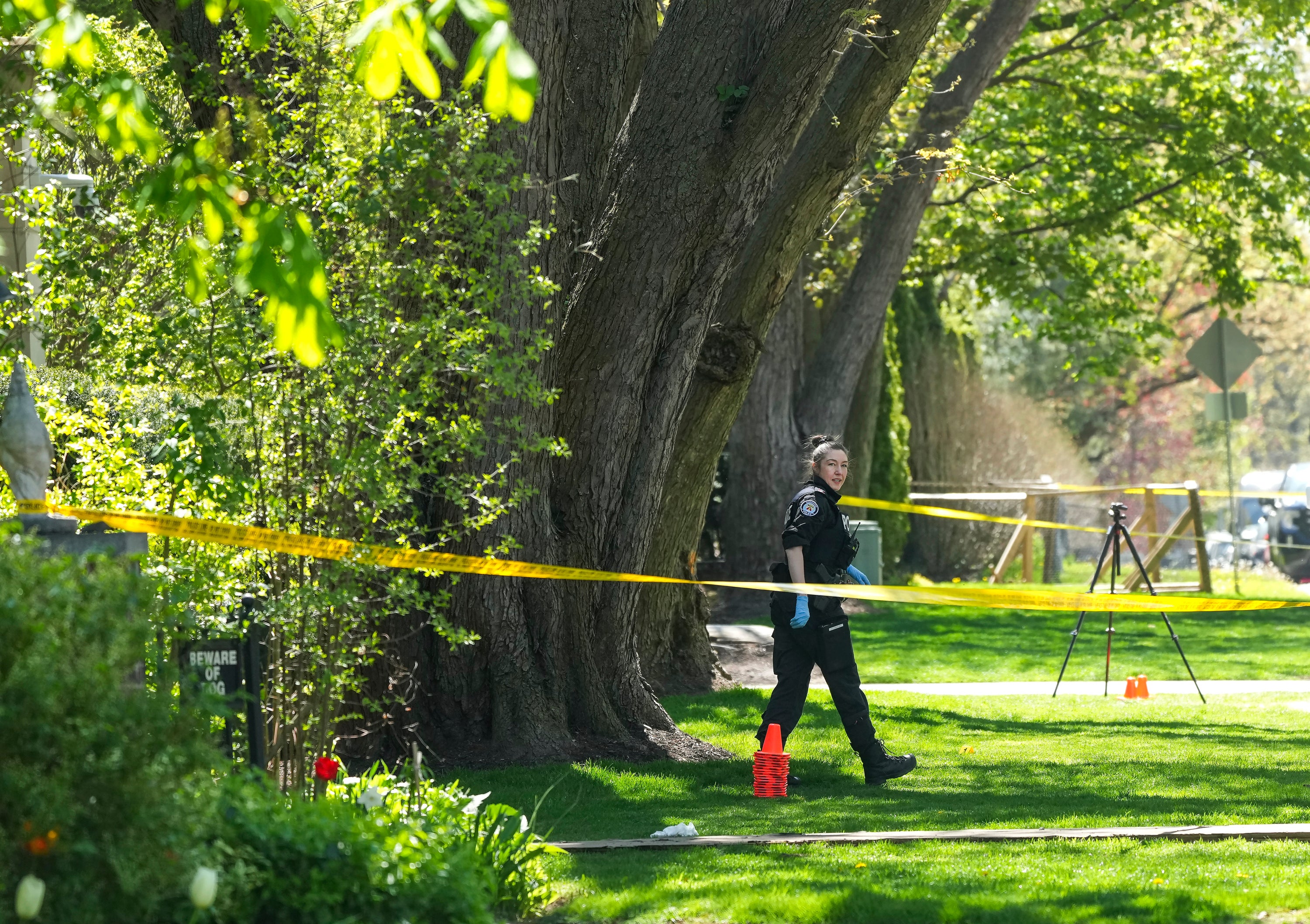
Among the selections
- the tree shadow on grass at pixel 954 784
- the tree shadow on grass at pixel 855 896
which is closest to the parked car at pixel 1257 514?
the tree shadow on grass at pixel 954 784

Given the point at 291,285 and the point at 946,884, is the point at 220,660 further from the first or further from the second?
the point at 946,884

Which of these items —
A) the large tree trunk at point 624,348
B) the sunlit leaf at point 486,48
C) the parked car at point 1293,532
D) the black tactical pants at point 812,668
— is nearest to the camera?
the sunlit leaf at point 486,48

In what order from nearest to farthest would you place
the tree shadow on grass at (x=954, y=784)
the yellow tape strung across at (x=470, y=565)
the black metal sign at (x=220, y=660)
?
the black metal sign at (x=220, y=660) < the yellow tape strung across at (x=470, y=565) < the tree shadow on grass at (x=954, y=784)

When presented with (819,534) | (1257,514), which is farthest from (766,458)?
(1257,514)

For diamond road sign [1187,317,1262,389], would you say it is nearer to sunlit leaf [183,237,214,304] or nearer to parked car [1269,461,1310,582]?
parked car [1269,461,1310,582]

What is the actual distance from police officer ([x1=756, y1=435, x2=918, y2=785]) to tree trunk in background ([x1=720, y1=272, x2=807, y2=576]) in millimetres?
8692

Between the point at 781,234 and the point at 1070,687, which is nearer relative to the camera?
the point at 781,234

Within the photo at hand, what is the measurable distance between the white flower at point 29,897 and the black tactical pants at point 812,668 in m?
5.19

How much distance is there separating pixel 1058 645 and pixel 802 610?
8.79m

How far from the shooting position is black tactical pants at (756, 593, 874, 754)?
27.8 ft

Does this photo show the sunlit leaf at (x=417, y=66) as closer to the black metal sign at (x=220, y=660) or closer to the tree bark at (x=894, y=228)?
the black metal sign at (x=220, y=660)

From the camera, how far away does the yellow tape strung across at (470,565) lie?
6.25 meters

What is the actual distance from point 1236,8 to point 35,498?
60.9ft

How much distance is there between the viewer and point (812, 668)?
28.2ft
